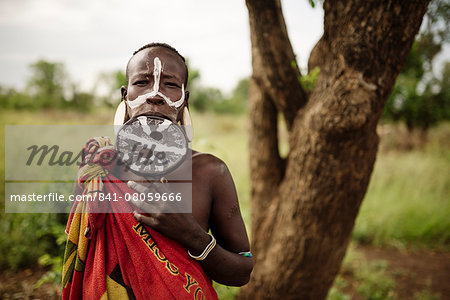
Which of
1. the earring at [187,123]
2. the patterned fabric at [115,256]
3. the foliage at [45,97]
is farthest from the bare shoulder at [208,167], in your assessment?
the foliage at [45,97]

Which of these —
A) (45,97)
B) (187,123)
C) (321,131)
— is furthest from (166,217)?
(45,97)

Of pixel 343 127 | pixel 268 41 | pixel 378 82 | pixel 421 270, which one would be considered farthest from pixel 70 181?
pixel 421 270

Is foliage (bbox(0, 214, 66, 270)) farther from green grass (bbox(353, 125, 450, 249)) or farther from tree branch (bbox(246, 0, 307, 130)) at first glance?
green grass (bbox(353, 125, 450, 249))

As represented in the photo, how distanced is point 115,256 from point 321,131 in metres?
1.55

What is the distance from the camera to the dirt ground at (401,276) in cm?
253

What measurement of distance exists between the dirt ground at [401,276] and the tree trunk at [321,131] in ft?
6.32

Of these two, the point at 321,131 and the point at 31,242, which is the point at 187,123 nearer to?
the point at 321,131

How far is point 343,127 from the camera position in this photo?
1.95m

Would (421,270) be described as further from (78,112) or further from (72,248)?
(78,112)

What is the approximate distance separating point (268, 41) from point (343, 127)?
883 millimetres

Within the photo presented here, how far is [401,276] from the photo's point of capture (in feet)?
13.7

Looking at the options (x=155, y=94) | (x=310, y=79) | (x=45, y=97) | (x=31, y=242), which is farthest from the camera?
(x=45, y=97)

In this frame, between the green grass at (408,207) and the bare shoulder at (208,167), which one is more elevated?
the bare shoulder at (208,167)

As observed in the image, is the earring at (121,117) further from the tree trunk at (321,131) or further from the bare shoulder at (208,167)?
the tree trunk at (321,131)
